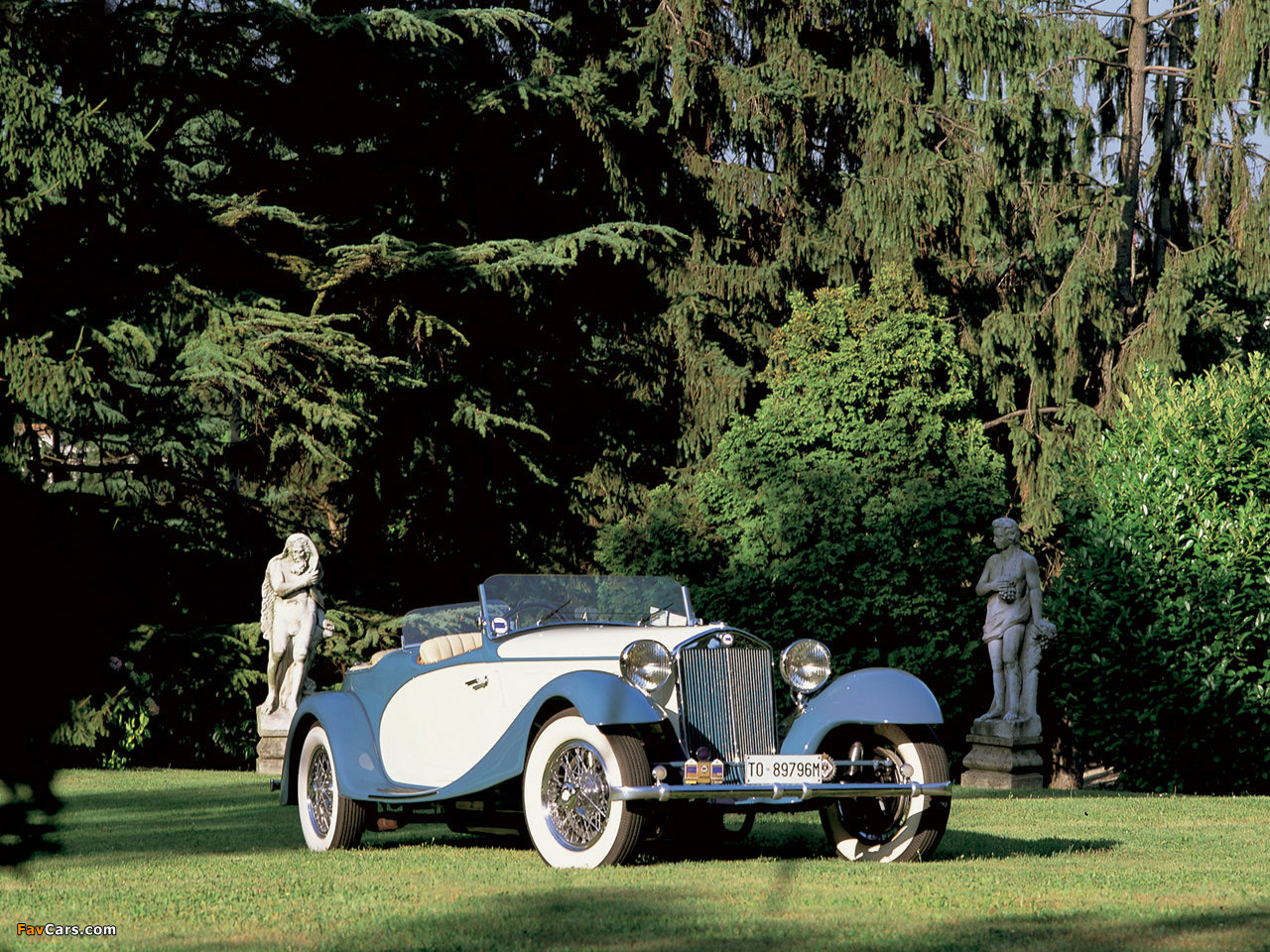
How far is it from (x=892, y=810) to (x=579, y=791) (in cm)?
172

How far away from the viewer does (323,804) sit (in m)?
8.49

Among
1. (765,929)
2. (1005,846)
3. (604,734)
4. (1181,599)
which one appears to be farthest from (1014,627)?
(765,929)

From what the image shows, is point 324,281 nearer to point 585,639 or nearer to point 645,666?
point 585,639

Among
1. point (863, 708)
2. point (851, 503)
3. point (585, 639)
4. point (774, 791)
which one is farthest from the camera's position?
point (851, 503)

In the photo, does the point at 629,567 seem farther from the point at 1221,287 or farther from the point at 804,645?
the point at 804,645

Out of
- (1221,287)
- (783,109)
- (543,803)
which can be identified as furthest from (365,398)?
(1221,287)

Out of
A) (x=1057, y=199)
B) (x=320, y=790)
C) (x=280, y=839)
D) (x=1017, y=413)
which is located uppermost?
(x=1057, y=199)

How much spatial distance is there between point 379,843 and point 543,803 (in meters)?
1.86

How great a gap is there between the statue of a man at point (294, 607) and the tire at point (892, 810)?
833cm

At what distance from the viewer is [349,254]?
61.1 feet

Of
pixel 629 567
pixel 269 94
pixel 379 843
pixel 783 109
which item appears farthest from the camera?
pixel 783 109

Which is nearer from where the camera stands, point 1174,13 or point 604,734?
point 604,734

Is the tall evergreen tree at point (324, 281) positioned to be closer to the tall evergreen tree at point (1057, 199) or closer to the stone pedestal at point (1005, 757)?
the tall evergreen tree at point (1057, 199)

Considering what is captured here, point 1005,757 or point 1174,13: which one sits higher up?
point 1174,13
